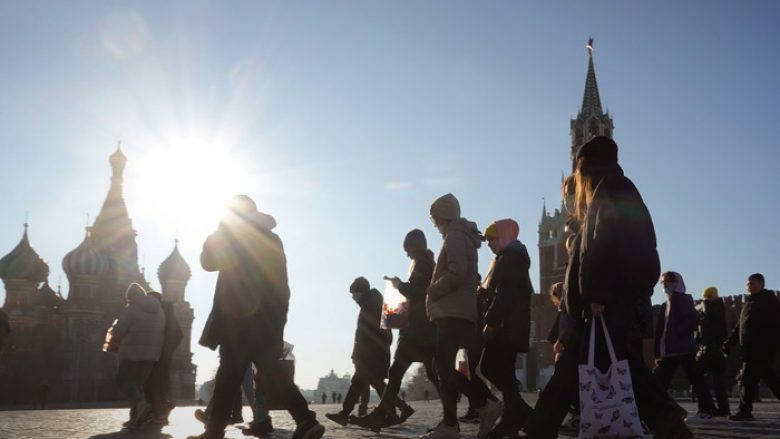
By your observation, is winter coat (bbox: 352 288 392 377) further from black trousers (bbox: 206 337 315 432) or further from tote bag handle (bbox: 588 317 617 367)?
tote bag handle (bbox: 588 317 617 367)

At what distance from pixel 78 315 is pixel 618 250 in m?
59.4

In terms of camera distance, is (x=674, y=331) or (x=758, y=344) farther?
(x=758, y=344)

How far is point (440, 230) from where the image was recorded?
677cm

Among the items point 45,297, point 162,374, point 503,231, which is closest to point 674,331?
point 503,231

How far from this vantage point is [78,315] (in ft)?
193

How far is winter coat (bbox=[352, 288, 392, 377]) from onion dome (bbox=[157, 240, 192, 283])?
59.8 m

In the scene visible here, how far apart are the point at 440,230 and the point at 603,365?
2.94 meters

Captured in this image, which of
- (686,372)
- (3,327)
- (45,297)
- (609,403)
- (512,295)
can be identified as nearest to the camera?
(609,403)

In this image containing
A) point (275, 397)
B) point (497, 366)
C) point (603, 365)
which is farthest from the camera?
point (497, 366)

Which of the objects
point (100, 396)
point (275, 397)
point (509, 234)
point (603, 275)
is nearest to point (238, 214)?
point (275, 397)

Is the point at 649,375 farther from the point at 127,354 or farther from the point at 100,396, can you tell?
the point at 100,396

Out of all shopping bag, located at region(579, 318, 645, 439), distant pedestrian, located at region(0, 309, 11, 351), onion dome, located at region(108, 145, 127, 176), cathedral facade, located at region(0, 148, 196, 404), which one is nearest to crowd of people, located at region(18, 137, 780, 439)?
shopping bag, located at region(579, 318, 645, 439)

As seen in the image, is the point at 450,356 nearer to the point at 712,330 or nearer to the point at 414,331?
the point at 414,331

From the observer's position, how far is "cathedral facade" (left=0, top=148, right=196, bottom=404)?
5619 centimetres
